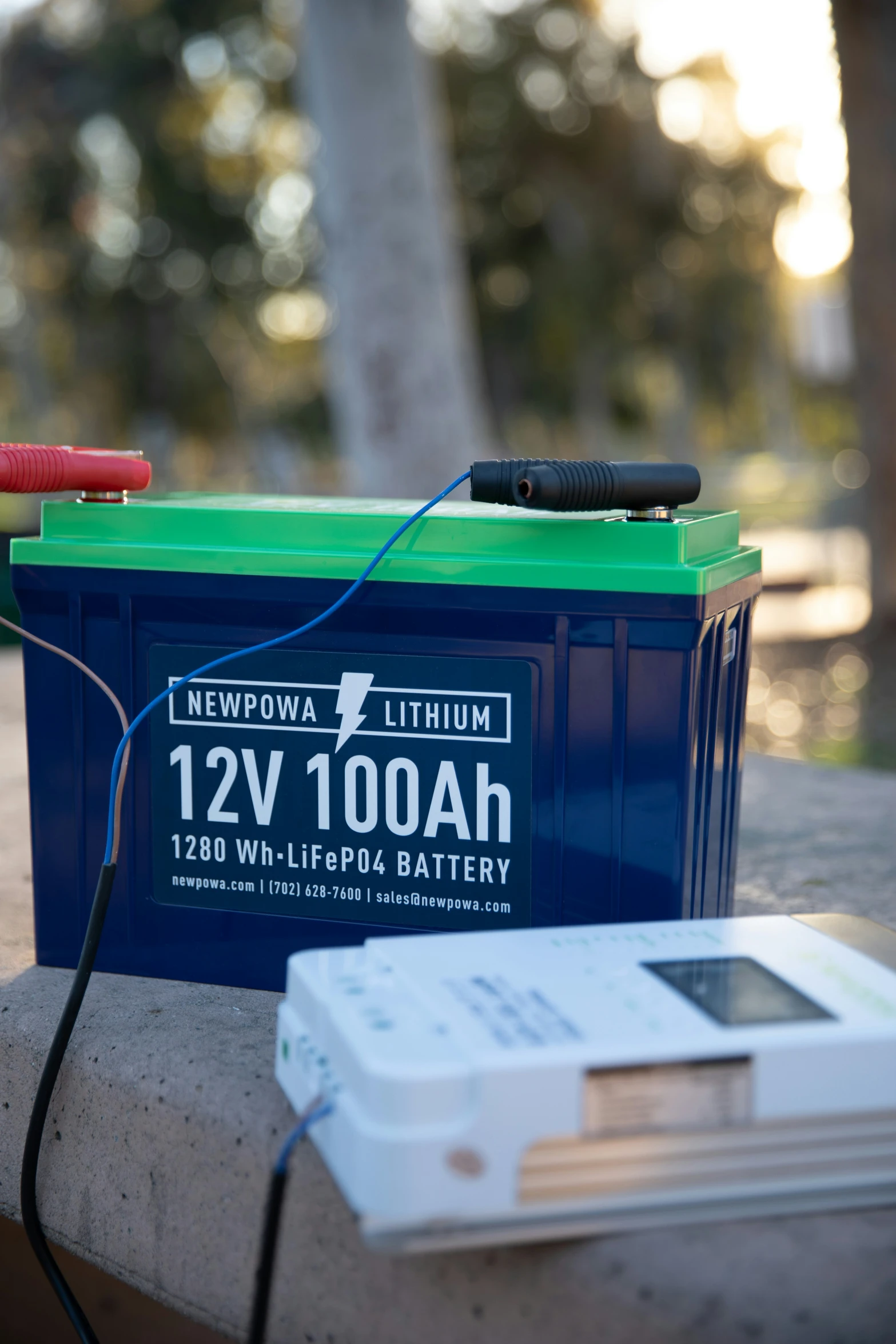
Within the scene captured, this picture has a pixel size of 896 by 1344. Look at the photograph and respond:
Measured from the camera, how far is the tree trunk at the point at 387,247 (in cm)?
450

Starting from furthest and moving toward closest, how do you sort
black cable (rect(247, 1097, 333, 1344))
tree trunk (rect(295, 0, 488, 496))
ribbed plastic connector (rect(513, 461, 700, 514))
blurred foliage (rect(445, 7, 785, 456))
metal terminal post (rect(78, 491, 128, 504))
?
blurred foliage (rect(445, 7, 785, 456)), tree trunk (rect(295, 0, 488, 496)), metal terminal post (rect(78, 491, 128, 504)), ribbed plastic connector (rect(513, 461, 700, 514)), black cable (rect(247, 1097, 333, 1344))

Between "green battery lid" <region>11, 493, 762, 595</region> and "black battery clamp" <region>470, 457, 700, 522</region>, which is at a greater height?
"black battery clamp" <region>470, 457, 700, 522</region>

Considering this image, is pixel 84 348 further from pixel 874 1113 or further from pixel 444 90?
pixel 874 1113

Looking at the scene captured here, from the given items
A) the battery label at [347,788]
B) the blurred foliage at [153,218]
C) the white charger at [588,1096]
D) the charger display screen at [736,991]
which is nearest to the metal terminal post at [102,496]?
the battery label at [347,788]

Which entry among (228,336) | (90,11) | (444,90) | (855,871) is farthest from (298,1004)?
(228,336)

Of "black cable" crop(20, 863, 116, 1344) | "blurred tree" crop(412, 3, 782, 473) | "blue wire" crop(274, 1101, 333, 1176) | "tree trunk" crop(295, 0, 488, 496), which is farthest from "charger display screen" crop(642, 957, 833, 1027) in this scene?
"blurred tree" crop(412, 3, 782, 473)

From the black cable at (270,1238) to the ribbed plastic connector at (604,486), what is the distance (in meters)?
0.57

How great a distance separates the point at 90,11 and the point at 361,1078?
65.5 ft

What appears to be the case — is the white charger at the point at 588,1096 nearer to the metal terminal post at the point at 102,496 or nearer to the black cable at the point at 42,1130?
the black cable at the point at 42,1130

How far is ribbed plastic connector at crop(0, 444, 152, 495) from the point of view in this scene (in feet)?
4.28

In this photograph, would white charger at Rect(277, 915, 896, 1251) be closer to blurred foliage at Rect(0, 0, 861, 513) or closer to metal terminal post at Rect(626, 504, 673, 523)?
metal terminal post at Rect(626, 504, 673, 523)

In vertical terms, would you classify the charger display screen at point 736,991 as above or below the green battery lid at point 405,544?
below

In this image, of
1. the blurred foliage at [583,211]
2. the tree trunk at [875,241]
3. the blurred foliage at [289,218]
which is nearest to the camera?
the tree trunk at [875,241]

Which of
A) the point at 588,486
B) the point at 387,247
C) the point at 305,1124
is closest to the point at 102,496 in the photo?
the point at 588,486
